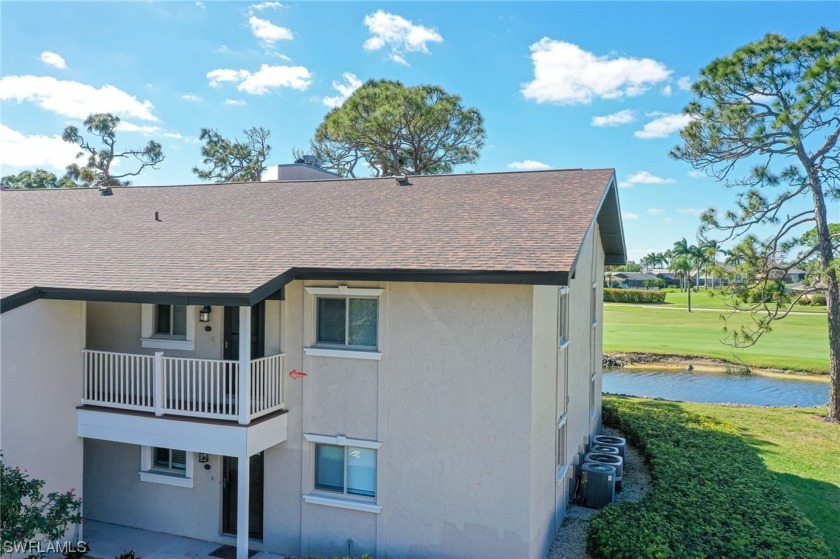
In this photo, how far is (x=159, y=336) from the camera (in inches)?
419

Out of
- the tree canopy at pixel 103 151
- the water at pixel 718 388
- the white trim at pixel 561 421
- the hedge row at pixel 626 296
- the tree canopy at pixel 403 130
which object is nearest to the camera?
the white trim at pixel 561 421

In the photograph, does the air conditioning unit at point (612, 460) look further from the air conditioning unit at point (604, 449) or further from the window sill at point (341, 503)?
the window sill at point (341, 503)

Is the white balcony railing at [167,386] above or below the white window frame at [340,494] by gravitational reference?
above

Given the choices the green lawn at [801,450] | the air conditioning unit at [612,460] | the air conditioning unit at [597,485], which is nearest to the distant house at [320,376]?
the air conditioning unit at [597,485]

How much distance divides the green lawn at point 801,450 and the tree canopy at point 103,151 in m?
37.1

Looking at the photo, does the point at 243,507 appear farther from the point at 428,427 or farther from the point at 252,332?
the point at 428,427

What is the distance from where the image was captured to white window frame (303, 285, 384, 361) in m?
9.13

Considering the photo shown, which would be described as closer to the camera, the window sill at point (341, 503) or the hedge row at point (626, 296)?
the window sill at point (341, 503)

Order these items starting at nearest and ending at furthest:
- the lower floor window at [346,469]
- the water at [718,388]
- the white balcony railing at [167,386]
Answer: the white balcony railing at [167,386] → the lower floor window at [346,469] → the water at [718,388]

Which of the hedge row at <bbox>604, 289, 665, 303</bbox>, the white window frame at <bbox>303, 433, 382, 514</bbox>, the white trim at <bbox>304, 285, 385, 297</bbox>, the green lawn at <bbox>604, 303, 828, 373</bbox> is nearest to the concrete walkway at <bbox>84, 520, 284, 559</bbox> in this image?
the white window frame at <bbox>303, 433, 382, 514</bbox>

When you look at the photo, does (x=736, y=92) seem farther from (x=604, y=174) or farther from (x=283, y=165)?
(x=283, y=165)

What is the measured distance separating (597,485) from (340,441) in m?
5.76

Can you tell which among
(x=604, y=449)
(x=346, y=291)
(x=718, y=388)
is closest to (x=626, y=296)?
(x=718, y=388)

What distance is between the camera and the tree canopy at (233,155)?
42875mm
